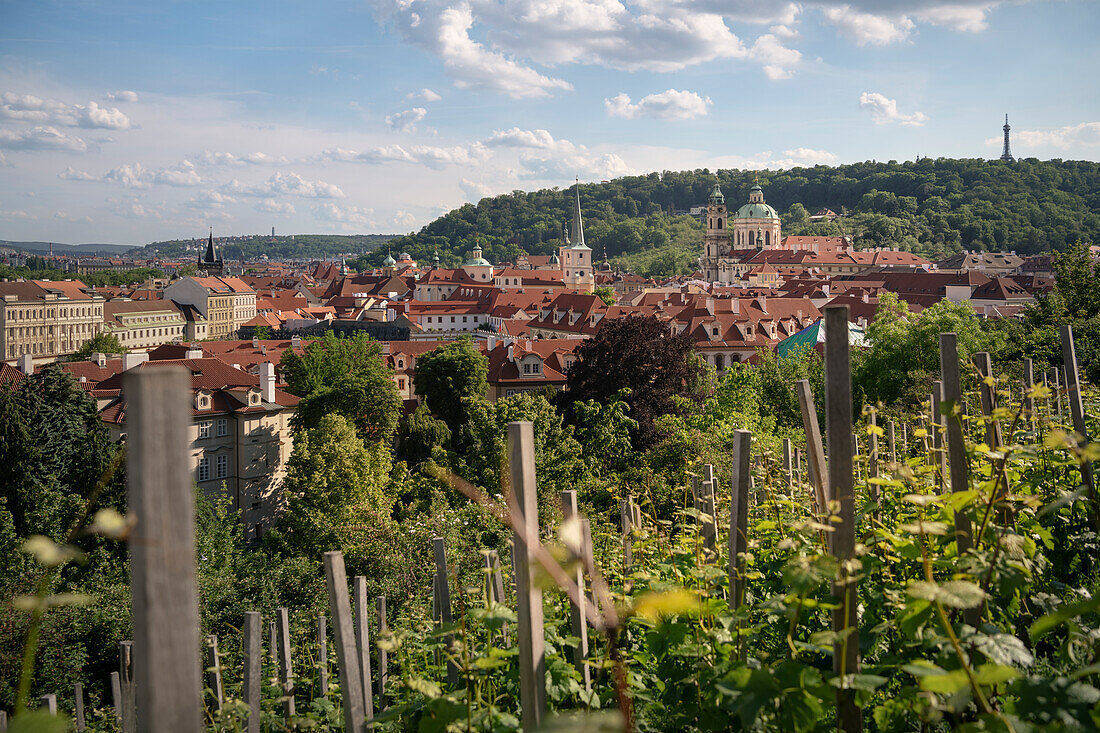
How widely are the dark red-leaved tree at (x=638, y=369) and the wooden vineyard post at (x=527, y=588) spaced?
20817mm

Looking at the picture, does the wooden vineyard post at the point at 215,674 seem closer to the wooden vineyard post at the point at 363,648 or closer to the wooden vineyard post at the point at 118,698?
the wooden vineyard post at the point at 363,648

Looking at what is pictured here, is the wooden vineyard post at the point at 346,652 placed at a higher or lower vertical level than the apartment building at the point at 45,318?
lower

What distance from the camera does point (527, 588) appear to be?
2031mm


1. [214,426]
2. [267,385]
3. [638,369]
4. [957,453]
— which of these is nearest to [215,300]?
[267,385]

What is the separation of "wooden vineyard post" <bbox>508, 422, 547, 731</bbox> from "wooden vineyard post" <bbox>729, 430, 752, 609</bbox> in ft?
2.93

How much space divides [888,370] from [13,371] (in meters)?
32.5

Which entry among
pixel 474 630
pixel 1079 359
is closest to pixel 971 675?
pixel 474 630

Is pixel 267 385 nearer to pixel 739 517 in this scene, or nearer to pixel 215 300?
pixel 739 517

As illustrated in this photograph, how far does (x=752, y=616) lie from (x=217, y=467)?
26719mm

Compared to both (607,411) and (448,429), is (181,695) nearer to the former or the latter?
(607,411)

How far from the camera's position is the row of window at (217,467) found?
26311 mm

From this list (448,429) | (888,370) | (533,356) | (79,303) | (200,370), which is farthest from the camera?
(79,303)

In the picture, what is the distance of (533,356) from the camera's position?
4100 cm

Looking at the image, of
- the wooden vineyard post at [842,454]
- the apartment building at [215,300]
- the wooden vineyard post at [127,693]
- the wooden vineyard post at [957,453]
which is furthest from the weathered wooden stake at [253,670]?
the apartment building at [215,300]
